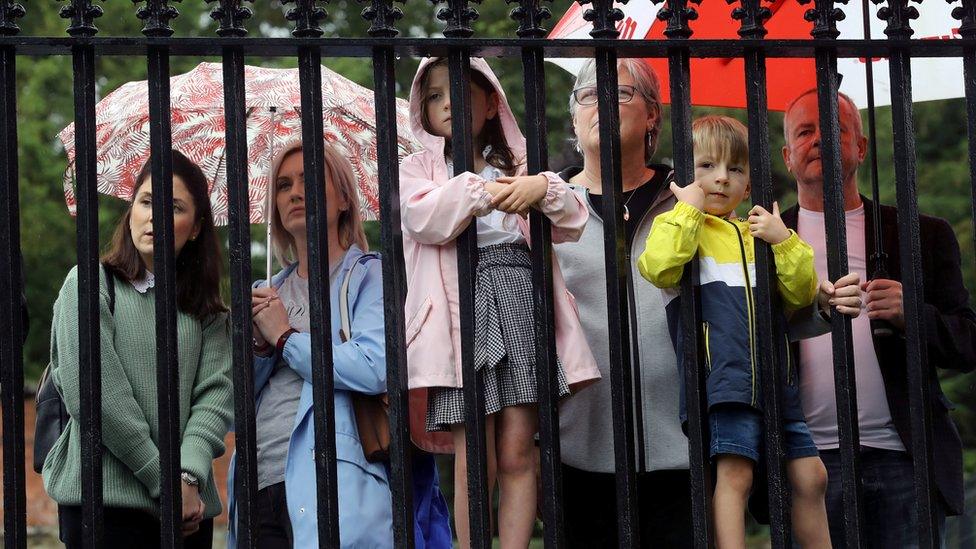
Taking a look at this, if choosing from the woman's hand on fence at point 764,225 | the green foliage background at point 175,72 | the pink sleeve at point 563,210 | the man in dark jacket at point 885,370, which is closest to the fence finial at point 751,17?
the woman's hand on fence at point 764,225

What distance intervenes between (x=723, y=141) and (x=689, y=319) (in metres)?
0.97

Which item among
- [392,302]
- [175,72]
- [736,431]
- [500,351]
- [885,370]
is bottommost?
[736,431]

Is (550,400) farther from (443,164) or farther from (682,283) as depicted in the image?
(443,164)

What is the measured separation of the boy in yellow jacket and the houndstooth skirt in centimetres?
38

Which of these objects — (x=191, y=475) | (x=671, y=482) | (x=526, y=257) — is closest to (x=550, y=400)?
(x=526, y=257)

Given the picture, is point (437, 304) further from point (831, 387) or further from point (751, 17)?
point (831, 387)

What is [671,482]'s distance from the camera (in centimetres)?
388

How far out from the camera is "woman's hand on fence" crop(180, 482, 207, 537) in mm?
3910

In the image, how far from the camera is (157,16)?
3.01 metres

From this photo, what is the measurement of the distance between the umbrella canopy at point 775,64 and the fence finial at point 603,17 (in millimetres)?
1486

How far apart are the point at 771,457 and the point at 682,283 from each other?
0.44m

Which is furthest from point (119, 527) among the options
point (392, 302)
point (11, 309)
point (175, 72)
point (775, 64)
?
point (175, 72)

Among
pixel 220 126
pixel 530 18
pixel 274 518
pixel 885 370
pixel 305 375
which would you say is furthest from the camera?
pixel 220 126

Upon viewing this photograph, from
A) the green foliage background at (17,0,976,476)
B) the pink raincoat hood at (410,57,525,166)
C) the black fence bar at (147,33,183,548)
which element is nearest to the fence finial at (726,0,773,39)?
the pink raincoat hood at (410,57,525,166)
